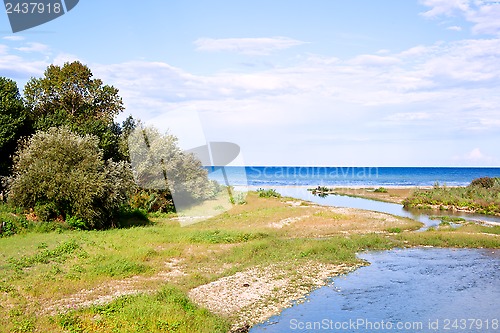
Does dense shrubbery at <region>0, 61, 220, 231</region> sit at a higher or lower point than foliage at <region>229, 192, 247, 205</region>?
higher

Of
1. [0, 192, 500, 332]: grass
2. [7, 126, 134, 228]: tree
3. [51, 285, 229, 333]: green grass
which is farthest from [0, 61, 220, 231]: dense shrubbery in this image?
[51, 285, 229, 333]: green grass

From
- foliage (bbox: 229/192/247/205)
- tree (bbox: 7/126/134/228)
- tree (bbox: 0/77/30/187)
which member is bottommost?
foliage (bbox: 229/192/247/205)

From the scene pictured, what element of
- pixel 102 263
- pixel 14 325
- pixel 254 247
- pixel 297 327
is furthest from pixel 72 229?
pixel 297 327

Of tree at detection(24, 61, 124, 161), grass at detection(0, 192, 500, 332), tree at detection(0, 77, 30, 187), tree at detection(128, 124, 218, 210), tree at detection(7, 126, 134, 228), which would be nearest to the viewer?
grass at detection(0, 192, 500, 332)

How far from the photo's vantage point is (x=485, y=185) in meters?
80.1

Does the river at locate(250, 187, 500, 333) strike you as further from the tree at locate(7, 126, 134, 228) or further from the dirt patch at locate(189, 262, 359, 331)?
the tree at locate(7, 126, 134, 228)

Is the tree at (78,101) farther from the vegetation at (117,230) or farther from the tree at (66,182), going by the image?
the tree at (66,182)

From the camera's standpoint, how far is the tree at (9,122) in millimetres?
43312

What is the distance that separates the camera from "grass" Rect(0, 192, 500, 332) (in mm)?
17625

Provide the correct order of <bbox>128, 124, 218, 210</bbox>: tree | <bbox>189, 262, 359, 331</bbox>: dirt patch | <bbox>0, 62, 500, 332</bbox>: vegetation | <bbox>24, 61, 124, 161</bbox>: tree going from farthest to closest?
<bbox>128, 124, 218, 210</bbox>: tree
<bbox>24, 61, 124, 161</bbox>: tree
<bbox>189, 262, 359, 331</bbox>: dirt patch
<bbox>0, 62, 500, 332</bbox>: vegetation

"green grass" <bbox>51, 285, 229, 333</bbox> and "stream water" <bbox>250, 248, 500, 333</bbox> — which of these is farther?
"stream water" <bbox>250, 248, 500, 333</bbox>

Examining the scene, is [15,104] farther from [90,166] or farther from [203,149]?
[203,149]

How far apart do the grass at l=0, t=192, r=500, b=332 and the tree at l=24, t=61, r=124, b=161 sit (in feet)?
46.3

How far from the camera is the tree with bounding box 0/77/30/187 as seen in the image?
4331 cm
